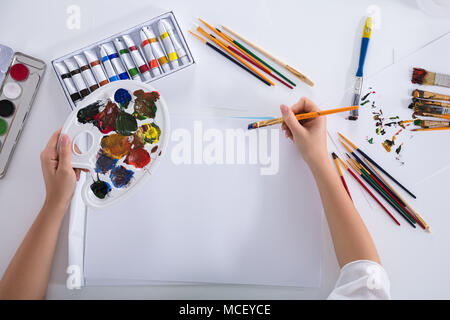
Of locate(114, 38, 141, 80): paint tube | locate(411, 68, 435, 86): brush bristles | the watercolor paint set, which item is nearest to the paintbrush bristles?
locate(411, 68, 435, 86): brush bristles

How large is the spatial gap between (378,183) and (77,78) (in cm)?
77

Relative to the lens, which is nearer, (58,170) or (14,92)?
(58,170)

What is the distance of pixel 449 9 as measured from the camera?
77 cm

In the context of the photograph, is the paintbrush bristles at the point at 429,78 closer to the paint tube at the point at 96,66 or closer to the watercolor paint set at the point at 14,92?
the paint tube at the point at 96,66

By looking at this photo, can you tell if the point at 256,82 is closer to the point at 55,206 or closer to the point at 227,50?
the point at 227,50

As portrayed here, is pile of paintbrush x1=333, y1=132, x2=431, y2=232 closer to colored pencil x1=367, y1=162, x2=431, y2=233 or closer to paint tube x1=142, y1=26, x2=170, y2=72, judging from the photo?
colored pencil x1=367, y1=162, x2=431, y2=233

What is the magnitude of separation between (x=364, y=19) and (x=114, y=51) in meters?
0.63

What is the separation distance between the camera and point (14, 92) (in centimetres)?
74

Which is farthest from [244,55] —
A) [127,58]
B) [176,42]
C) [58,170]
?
[58,170]

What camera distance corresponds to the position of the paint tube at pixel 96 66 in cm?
71

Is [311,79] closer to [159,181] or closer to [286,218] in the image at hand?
[286,218]

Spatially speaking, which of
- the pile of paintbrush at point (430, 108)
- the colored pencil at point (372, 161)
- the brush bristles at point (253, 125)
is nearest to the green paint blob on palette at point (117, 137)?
the brush bristles at point (253, 125)
